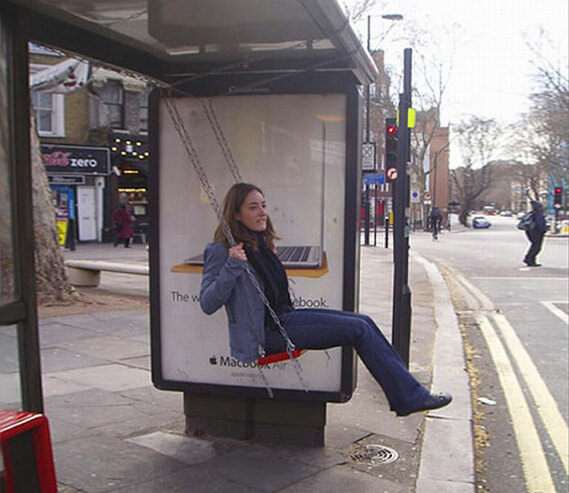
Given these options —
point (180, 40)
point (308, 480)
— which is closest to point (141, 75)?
point (180, 40)

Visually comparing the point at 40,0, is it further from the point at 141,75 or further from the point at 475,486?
the point at 475,486

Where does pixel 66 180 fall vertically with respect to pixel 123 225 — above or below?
above

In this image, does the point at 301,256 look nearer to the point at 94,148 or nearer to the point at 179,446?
the point at 179,446

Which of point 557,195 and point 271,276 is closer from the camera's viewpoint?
point 271,276

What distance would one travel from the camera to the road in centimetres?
453

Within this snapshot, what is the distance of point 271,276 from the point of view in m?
3.70

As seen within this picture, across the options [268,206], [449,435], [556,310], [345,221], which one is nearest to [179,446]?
[268,206]

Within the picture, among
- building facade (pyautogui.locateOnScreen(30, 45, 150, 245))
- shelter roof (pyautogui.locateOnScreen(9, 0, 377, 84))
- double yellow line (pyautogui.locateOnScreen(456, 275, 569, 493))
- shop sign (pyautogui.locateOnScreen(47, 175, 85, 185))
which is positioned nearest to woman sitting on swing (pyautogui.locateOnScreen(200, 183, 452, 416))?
shelter roof (pyautogui.locateOnScreen(9, 0, 377, 84))

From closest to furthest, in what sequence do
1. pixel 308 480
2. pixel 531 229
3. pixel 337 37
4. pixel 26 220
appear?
pixel 26 220 → pixel 337 37 → pixel 308 480 → pixel 531 229

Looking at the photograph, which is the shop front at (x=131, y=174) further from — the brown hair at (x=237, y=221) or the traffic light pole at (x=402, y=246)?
the brown hair at (x=237, y=221)

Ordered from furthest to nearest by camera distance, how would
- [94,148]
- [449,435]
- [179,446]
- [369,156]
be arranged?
[94,148] → [369,156] → [449,435] → [179,446]

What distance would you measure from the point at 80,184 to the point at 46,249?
18329 mm

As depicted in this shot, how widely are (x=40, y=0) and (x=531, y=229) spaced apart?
18.1 m

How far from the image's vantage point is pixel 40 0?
10.6 ft
